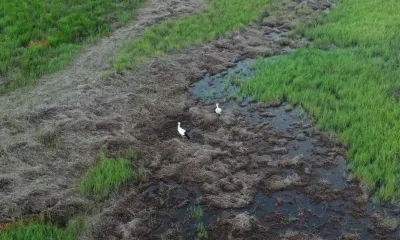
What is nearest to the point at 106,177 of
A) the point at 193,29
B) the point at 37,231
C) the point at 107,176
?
the point at 107,176

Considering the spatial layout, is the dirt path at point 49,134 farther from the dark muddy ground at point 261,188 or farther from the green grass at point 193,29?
A: the dark muddy ground at point 261,188

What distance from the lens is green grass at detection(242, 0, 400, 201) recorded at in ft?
37.9

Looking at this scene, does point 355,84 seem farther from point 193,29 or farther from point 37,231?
point 37,231

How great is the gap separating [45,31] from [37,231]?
13700 millimetres

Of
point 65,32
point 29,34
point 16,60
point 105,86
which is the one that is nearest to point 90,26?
point 65,32

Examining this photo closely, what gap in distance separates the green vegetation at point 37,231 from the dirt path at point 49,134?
26.7 inches

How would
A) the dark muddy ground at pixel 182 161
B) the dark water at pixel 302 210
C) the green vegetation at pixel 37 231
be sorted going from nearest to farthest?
the green vegetation at pixel 37 231 → the dark water at pixel 302 210 → the dark muddy ground at pixel 182 161

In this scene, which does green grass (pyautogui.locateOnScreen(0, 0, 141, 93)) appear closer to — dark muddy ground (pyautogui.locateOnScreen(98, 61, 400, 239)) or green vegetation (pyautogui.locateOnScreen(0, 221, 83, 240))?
dark muddy ground (pyautogui.locateOnScreen(98, 61, 400, 239))

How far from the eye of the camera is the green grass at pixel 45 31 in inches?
685

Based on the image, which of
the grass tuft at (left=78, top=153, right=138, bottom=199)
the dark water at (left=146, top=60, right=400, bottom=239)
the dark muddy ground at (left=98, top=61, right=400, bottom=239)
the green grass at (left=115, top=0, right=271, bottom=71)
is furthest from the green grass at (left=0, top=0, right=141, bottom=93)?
the dark water at (left=146, top=60, right=400, bottom=239)

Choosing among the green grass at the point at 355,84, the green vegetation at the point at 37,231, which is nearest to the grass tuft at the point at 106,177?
the green vegetation at the point at 37,231

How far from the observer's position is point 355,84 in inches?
607

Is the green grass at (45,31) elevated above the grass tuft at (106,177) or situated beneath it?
elevated above

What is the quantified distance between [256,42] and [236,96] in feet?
18.9
